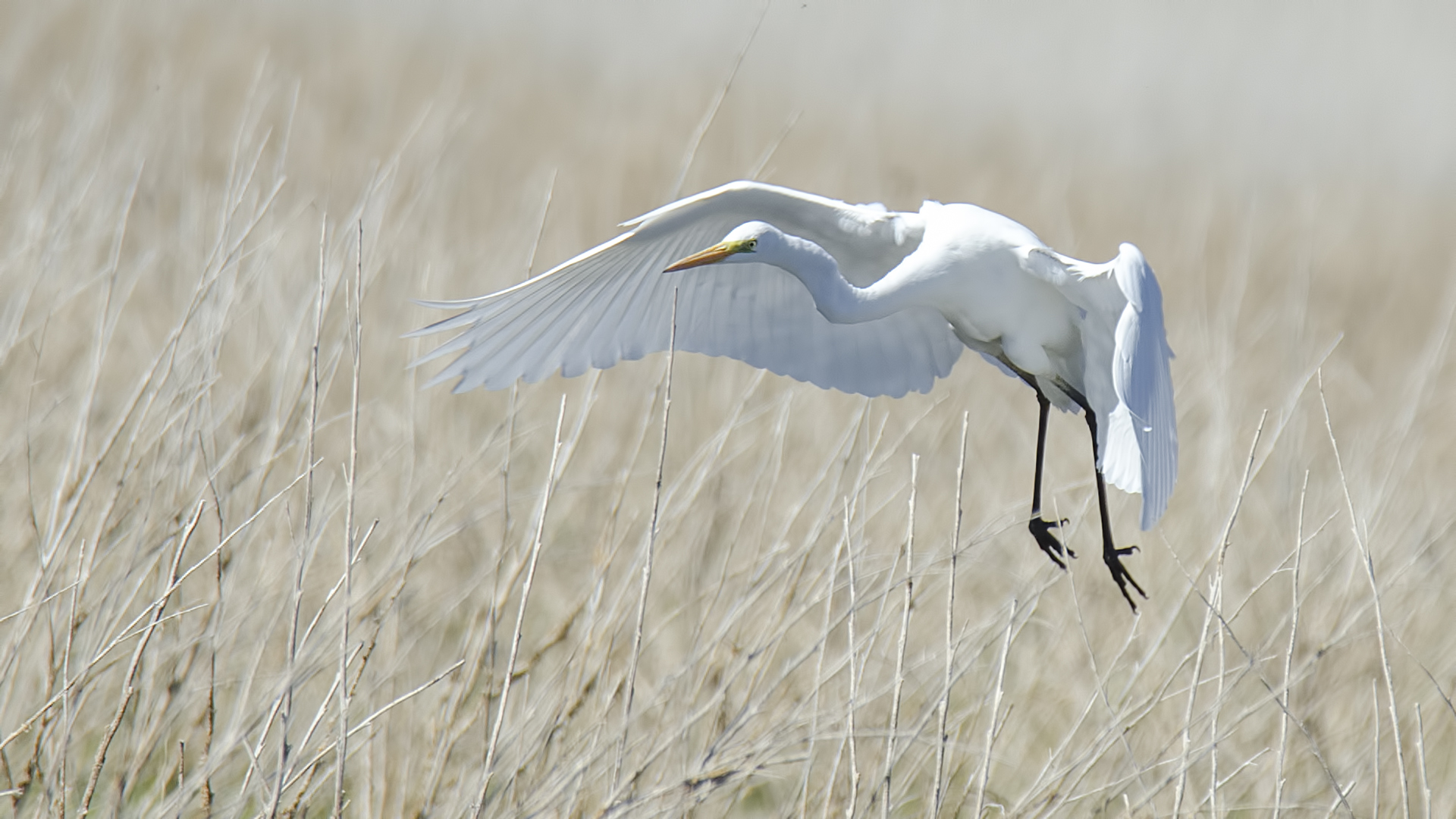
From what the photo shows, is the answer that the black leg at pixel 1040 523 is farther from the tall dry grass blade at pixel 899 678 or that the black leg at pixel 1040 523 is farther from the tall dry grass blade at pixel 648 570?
the tall dry grass blade at pixel 648 570

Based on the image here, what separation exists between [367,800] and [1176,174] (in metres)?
7.12

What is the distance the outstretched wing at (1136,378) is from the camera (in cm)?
158

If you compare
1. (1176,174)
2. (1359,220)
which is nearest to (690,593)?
(1176,174)

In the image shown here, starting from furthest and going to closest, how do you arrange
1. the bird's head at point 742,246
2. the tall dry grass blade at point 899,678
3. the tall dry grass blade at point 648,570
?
the bird's head at point 742,246 → the tall dry grass blade at point 899,678 → the tall dry grass blade at point 648,570

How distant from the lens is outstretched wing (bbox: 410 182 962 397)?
186 centimetres

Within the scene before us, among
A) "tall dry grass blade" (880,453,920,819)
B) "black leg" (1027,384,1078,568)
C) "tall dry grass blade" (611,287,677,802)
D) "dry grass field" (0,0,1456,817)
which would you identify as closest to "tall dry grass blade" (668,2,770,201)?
"dry grass field" (0,0,1456,817)

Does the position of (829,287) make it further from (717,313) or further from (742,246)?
(717,313)

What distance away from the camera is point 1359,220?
7.83 metres

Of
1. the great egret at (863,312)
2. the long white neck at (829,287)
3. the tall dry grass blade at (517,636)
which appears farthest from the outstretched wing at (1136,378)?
the tall dry grass blade at (517,636)

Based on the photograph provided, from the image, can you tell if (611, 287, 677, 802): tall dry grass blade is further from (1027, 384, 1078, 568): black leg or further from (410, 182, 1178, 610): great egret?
(1027, 384, 1078, 568): black leg

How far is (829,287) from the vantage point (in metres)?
1.85

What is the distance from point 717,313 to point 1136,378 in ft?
2.54

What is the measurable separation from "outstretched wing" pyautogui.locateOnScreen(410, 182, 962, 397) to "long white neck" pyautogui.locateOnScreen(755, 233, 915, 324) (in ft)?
0.51

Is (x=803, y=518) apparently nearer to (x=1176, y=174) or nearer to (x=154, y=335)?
(x=154, y=335)
